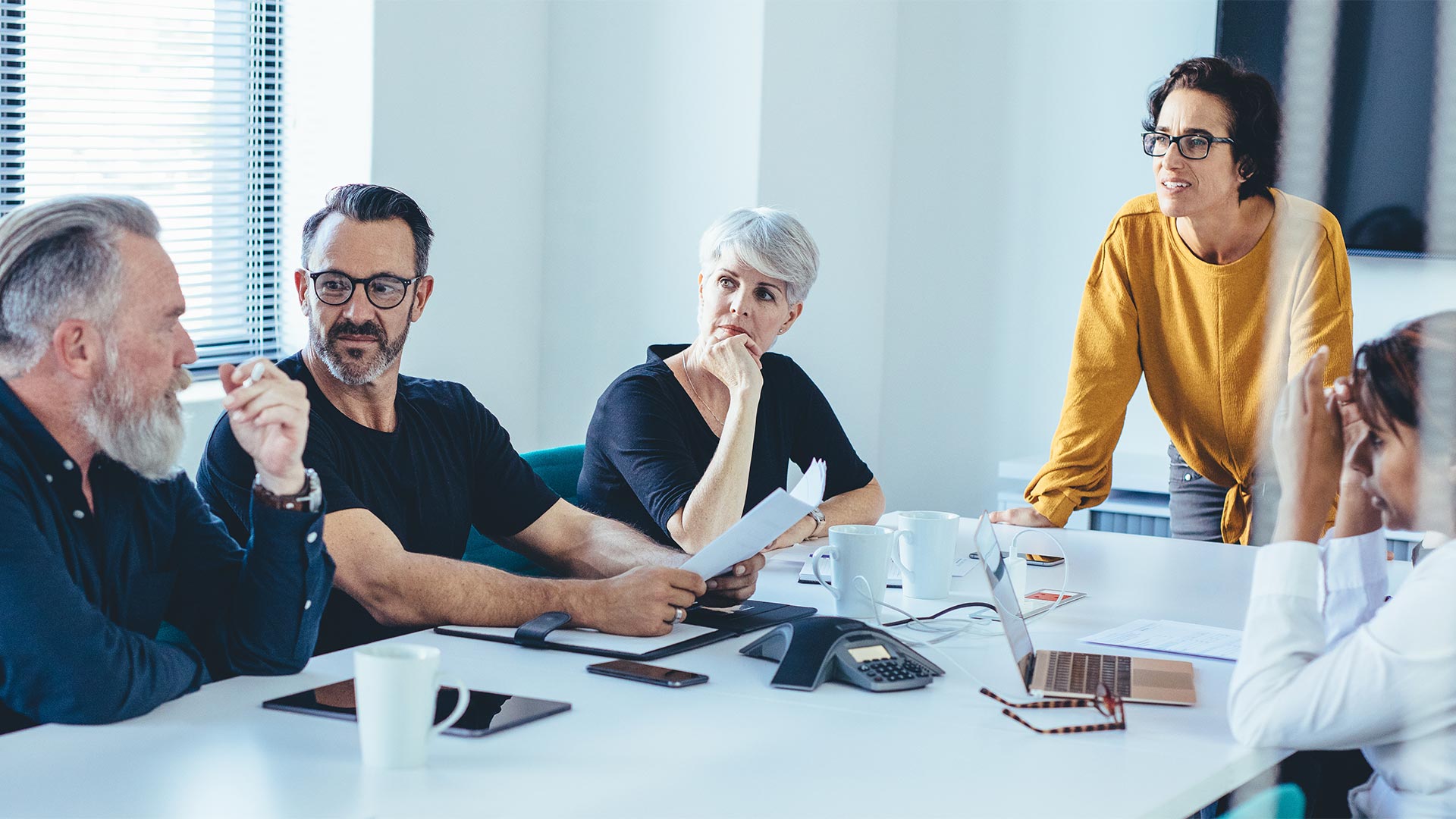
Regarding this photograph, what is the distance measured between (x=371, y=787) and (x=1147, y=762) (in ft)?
2.20

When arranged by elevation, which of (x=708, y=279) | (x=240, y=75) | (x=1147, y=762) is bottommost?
(x=1147, y=762)

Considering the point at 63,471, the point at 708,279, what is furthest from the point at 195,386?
the point at 63,471

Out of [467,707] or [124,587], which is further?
[124,587]

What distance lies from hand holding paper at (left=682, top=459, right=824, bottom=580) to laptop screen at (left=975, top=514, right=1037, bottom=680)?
0.20 meters

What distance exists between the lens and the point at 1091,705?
1.41m

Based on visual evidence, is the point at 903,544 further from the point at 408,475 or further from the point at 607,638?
the point at 408,475

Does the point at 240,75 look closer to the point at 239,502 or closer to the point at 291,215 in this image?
the point at 291,215

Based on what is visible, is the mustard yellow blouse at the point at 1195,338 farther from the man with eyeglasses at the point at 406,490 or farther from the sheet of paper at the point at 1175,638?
the man with eyeglasses at the point at 406,490

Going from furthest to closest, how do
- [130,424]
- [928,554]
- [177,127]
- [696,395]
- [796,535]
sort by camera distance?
[177,127] → [696,395] → [796,535] → [928,554] → [130,424]

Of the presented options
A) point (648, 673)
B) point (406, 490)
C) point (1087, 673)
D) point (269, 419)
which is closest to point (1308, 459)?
point (1087, 673)

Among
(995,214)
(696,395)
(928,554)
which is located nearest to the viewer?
(928,554)

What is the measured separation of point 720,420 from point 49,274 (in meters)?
1.24

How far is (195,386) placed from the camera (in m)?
3.18

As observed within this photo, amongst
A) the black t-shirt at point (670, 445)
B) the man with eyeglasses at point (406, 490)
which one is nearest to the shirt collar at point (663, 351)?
the black t-shirt at point (670, 445)
